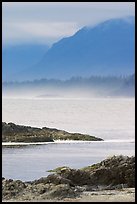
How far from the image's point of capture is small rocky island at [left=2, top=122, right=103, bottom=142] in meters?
39.7

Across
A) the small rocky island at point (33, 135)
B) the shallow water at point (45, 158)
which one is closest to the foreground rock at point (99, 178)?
the shallow water at point (45, 158)

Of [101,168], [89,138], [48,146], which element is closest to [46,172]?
[101,168]

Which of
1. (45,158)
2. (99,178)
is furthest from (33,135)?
(99,178)

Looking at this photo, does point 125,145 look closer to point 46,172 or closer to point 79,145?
point 79,145

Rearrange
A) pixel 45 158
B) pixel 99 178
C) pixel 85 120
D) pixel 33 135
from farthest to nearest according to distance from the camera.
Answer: pixel 85 120 → pixel 33 135 → pixel 45 158 → pixel 99 178

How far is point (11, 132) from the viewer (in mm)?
41719

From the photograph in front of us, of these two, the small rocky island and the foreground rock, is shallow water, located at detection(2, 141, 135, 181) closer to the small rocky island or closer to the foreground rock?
the foreground rock

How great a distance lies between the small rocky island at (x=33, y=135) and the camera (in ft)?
130

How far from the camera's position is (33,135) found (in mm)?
41625

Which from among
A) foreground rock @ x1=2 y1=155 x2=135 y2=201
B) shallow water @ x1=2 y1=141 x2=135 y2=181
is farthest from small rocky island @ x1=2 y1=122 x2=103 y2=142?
foreground rock @ x1=2 y1=155 x2=135 y2=201

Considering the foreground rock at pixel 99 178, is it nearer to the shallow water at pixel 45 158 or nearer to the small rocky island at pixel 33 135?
the shallow water at pixel 45 158

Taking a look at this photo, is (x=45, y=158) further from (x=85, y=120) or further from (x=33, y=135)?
(x=85, y=120)

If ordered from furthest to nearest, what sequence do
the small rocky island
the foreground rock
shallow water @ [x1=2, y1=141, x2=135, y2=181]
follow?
the small rocky island, shallow water @ [x1=2, y1=141, x2=135, y2=181], the foreground rock

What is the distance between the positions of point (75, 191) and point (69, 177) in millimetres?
4265
